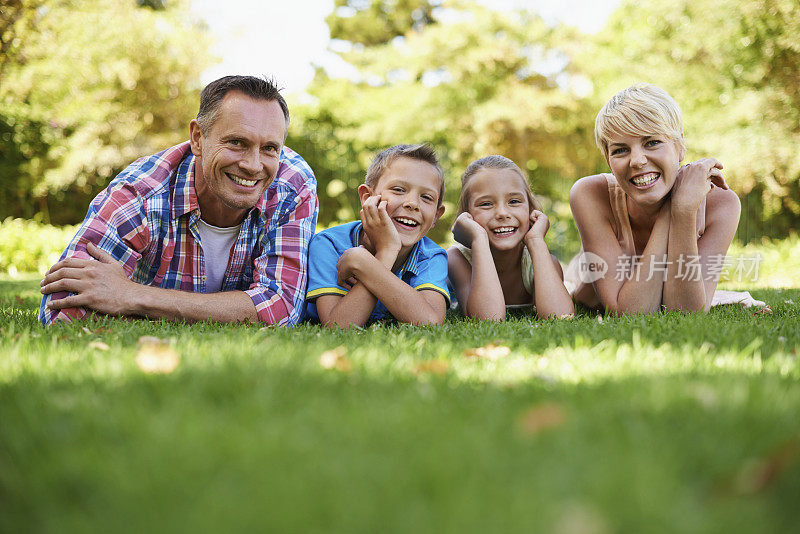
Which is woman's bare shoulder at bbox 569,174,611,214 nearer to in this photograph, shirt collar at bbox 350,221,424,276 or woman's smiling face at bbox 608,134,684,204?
woman's smiling face at bbox 608,134,684,204

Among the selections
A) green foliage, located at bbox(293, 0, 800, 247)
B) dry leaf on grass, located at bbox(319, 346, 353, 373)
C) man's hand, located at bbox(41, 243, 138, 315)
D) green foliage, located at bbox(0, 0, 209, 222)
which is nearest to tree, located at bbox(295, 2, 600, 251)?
green foliage, located at bbox(293, 0, 800, 247)

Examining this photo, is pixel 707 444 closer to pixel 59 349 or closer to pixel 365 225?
pixel 59 349

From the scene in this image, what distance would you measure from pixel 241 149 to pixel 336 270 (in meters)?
0.92

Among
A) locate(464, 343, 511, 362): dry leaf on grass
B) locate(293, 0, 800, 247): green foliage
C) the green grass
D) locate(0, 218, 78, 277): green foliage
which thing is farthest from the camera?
locate(293, 0, 800, 247): green foliage

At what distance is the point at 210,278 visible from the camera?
397 centimetres

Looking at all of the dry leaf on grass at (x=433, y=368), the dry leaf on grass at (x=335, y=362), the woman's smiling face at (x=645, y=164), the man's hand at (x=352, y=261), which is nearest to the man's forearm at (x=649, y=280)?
the woman's smiling face at (x=645, y=164)

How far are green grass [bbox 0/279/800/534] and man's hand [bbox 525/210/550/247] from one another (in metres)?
2.11

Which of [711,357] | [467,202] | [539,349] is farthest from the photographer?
[467,202]

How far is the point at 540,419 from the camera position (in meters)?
1.41

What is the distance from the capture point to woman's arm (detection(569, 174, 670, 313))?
399cm

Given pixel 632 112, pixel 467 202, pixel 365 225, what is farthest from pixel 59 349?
pixel 632 112

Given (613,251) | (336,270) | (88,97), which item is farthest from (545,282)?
(88,97)

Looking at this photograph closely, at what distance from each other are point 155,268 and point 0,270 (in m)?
8.42

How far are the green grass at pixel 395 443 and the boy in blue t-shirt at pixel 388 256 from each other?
133 cm
